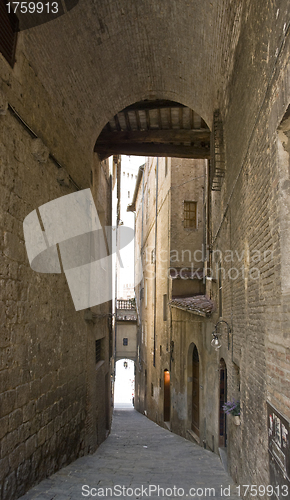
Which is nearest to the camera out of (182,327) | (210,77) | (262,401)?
(262,401)

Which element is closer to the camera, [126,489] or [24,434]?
[24,434]

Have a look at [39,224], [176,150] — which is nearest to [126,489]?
[39,224]

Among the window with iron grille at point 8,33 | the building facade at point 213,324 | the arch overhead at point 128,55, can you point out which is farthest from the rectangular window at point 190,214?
the window with iron grille at point 8,33

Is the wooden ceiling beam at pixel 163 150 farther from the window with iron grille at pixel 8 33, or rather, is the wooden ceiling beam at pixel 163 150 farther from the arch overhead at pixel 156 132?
the window with iron grille at pixel 8 33

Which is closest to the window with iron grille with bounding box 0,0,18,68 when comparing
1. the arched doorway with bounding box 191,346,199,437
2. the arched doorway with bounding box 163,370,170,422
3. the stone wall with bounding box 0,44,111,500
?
the stone wall with bounding box 0,44,111,500

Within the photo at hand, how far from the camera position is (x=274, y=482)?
3508mm

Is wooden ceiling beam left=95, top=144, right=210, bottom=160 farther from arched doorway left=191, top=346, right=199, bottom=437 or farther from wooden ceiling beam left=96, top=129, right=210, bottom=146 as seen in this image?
arched doorway left=191, top=346, right=199, bottom=437

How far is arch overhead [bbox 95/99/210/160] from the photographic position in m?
10.1

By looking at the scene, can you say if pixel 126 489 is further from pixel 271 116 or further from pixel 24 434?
pixel 271 116

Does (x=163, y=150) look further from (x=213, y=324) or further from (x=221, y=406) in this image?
(x=221, y=406)

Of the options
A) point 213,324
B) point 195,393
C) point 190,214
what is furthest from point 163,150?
point 195,393

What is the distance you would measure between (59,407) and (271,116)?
5207 mm

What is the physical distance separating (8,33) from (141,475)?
6.51 metres

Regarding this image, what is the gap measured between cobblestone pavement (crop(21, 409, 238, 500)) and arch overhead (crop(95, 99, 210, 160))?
299 inches
